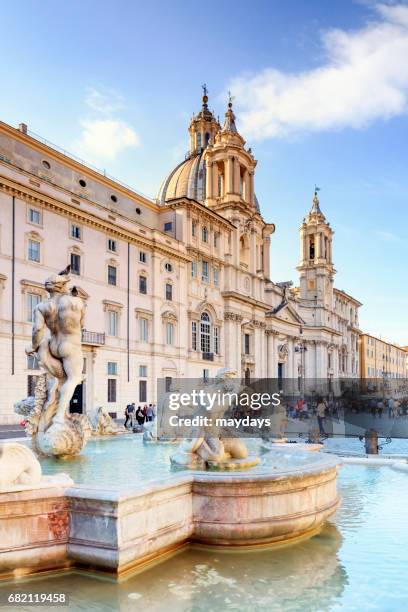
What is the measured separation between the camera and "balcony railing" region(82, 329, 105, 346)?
101ft

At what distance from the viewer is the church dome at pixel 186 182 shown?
57.6m

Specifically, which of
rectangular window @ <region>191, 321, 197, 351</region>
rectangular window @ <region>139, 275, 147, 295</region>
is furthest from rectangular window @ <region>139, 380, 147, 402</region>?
rectangular window @ <region>191, 321, 197, 351</region>

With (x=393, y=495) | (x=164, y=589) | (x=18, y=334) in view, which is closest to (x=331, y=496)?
(x=393, y=495)

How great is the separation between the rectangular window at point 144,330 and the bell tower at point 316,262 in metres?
40.2

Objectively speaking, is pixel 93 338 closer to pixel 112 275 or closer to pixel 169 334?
pixel 112 275

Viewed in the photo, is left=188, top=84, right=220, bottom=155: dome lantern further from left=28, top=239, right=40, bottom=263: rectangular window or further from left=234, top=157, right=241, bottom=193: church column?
left=28, top=239, right=40, bottom=263: rectangular window

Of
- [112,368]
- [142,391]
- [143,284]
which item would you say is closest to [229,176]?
[143,284]

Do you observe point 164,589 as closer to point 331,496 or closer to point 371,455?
point 331,496

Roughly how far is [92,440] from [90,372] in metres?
19.8

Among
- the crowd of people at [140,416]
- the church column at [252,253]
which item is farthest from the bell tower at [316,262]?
the crowd of people at [140,416]

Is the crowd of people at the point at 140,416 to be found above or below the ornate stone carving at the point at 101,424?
below

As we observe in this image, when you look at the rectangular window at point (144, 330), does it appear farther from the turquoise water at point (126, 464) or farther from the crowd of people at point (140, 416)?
the turquoise water at point (126, 464)

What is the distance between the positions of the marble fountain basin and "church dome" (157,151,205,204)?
169 ft

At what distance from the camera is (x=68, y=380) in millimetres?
8078
